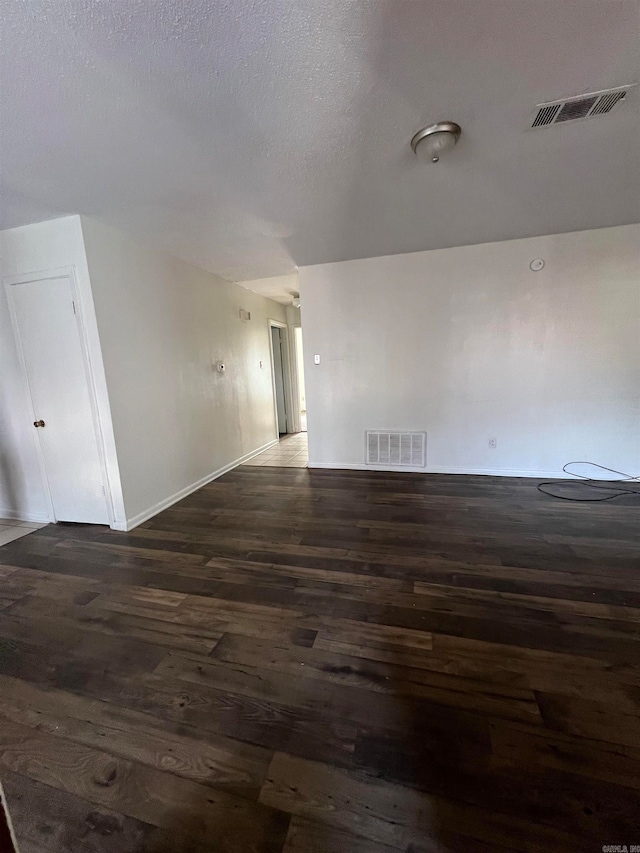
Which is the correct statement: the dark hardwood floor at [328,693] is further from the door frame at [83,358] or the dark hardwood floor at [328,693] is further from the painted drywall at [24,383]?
the painted drywall at [24,383]

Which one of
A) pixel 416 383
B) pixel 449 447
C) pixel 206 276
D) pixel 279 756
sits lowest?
pixel 279 756

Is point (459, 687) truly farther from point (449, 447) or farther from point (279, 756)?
point (449, 447)

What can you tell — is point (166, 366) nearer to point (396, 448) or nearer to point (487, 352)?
point (396, 448)

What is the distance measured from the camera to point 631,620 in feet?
5.49

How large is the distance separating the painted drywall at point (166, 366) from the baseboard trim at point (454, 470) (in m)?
1.47

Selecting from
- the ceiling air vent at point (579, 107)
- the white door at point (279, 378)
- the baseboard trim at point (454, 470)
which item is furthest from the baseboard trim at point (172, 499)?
the ceiling air vent at point (579, 107)

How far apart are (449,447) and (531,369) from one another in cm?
119

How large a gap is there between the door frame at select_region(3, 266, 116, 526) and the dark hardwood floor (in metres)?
0.63

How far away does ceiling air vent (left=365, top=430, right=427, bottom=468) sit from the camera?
13.3 ft

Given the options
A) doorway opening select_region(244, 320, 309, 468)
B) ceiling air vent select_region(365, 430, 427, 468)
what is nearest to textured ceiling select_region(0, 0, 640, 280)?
ceiling air vent select_region(365, 430, 427, 468)

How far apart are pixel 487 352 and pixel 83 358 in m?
3.90

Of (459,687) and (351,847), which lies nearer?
(351,847)

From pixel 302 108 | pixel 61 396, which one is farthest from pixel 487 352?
pixel 61 396

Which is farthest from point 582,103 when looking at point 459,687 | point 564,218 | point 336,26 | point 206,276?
point 206,276
